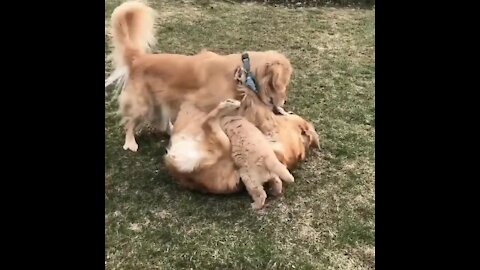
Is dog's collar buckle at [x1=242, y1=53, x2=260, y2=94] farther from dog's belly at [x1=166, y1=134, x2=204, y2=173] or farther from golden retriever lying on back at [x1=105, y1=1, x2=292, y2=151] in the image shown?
dog's belly at [x1=166, y1=134, x2=204, y2=173]

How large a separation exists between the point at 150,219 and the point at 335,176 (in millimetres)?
1343

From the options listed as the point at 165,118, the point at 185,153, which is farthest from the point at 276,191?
the point at 165,118

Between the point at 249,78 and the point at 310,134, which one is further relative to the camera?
the point at 310,134

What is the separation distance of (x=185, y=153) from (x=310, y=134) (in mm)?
1014

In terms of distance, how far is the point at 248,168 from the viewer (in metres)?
3.40

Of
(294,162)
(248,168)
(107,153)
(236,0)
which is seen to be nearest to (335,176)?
(294,162)

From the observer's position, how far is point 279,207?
3.41 meters

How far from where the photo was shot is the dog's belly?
341 cm

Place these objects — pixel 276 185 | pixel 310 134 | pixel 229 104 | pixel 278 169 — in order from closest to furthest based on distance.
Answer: pixel 278 169 < pixel 276 185 < pixel 229 104 < pixel 310 134

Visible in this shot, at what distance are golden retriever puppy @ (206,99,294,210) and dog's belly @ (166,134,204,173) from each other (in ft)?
0.52

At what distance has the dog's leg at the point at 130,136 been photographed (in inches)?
157

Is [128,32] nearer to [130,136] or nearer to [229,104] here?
[130,136]

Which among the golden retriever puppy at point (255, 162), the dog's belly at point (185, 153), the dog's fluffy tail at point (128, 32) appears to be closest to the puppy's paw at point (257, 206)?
the golden retriever puppy at point (255, 162)

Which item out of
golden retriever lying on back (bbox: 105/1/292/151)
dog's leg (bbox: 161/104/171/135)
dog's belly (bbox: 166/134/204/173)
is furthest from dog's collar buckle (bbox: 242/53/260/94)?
dog's leg (bbox: 161/104/171/135)
